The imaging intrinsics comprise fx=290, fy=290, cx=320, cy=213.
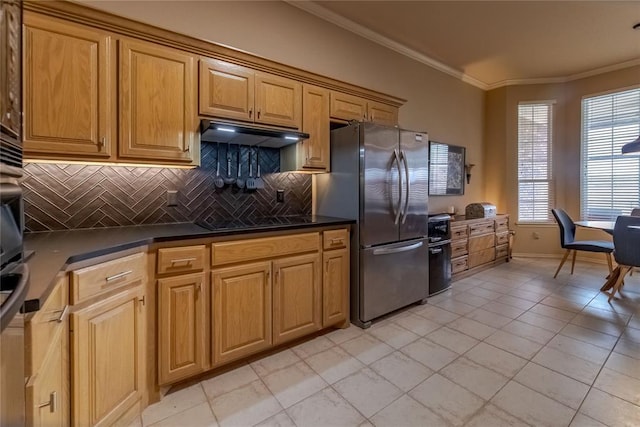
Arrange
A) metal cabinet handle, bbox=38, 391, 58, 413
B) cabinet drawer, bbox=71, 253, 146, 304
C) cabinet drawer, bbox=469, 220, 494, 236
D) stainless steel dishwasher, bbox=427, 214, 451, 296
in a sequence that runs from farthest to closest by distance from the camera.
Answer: cabinet drawer, bbox=469, 220, 494, 236 < stainless steel dishwasher, bbox=427, 214, 451, 296 < cabinet drawer, bbox=71, 253, 146, 304 < metal cabinet handle, bbox=38, 391, 58, 413

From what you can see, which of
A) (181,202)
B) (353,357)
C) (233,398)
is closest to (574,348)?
(353,357)

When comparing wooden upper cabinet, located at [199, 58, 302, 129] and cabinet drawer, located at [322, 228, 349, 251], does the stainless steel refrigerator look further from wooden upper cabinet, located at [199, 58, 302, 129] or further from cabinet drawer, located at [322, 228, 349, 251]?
wooden upper cabinet, located at [199, 58, 302, 129]

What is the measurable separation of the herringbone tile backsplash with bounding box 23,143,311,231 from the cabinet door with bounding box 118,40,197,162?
0.32 meters

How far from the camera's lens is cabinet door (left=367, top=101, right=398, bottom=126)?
2969 millimetres

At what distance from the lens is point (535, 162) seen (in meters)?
5.02

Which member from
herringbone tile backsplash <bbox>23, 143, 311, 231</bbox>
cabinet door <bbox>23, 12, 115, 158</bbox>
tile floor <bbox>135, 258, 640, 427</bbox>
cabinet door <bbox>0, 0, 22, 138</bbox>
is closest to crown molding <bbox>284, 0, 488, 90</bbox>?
herringbone tile backsplash <bbox>23, 143, 311, 231</bbox>

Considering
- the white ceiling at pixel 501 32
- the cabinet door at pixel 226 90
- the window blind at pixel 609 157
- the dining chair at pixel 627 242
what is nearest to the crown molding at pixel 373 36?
the white ceiling at pixel 501 32

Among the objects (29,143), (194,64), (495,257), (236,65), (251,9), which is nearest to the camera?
(29,143)

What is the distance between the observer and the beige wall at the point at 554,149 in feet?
15.7

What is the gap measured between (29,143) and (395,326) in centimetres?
278

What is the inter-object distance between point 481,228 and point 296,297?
10.5ft

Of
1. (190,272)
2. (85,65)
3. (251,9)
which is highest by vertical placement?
(251,9)

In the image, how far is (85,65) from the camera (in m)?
1.62

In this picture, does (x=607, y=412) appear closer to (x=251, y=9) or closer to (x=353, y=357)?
(x=353, y=357)
